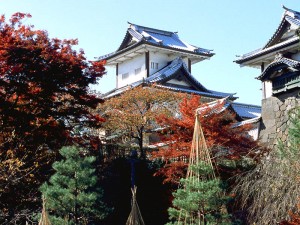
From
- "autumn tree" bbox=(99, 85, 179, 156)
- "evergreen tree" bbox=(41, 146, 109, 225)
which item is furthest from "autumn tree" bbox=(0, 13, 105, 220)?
"autumn tree" bbox=(99, 85, 179, 156)

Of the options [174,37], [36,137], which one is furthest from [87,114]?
[174,37]

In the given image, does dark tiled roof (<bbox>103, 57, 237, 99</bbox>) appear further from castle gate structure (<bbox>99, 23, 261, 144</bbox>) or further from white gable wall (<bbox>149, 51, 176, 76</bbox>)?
white gable wall (<bbox>149, 51, 176, 76</bbox>)

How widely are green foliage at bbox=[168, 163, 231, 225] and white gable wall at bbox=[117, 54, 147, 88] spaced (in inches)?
739

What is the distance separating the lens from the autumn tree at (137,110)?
1745 cm

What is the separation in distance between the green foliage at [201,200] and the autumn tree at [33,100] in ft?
14.3

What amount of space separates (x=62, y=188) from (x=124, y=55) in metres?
18.5

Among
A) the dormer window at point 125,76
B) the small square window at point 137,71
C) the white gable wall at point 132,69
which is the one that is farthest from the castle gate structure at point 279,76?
the dormer window at point 125,76

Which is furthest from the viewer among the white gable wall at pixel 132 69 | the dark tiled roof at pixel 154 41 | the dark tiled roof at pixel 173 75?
the white gable wall at pixel 132 69

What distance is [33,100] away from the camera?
491 inches

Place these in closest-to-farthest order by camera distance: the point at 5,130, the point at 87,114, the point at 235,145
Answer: the point at 5,130
the point at 235,145
the point at 87,114

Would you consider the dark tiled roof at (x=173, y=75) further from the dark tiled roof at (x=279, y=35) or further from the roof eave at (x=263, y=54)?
the dark tiled roof at (x=279, y=35)


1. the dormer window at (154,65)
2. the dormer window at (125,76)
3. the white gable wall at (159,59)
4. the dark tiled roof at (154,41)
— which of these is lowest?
the dormer window at (125,76)

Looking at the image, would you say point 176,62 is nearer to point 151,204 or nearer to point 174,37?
point 174,37

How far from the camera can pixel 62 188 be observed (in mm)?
10031
